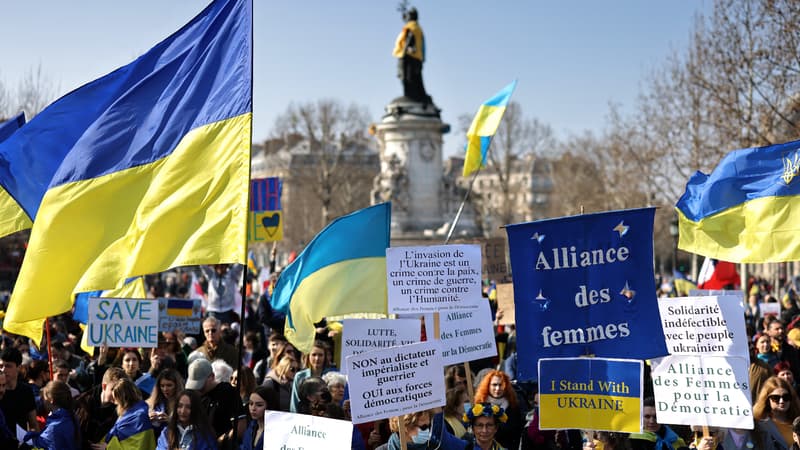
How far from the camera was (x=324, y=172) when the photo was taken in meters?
67.2

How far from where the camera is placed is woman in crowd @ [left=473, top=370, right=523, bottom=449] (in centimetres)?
857

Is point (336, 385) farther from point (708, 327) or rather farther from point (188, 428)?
point (708, 327)

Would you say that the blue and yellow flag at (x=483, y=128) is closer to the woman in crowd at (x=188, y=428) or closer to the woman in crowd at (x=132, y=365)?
the woman in crowd at (x=132, y=365)

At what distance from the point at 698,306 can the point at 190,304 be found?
9376mm

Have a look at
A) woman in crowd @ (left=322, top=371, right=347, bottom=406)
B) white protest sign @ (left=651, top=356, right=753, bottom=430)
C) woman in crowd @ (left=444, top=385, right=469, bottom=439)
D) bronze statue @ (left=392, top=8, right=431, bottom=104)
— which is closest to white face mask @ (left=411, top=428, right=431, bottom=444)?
woman in crowd @ (left=444, top=385, right=469, bottom=439)

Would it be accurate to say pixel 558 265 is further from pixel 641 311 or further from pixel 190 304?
pixel 190 304

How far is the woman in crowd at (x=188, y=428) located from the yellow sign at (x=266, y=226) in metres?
12.3

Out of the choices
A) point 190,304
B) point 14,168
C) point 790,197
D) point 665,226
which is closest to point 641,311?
point 790,197

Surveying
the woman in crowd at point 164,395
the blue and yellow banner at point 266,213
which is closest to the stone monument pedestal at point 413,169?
the blue and yellow banner at point 266,213

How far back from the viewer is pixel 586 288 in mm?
7441

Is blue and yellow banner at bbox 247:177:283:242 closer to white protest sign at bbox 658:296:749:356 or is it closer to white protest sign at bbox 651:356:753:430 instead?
white protest sign at bbox 658:296:749:356

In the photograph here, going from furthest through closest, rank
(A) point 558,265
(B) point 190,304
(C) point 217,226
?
(B) point 190,304
(A) point 558,265
(C) point 217,226

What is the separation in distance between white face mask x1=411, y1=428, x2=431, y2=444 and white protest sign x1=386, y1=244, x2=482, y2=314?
4.42 feet

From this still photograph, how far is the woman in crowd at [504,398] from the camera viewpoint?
337 inches
